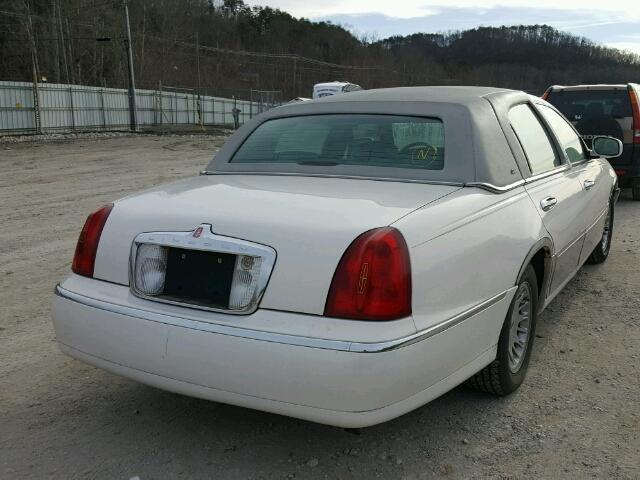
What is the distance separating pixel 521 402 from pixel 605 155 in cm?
283

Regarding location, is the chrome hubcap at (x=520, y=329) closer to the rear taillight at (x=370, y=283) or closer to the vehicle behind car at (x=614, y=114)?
the rear taillight at (x=370, y=283)

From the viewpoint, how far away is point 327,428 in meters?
2.87

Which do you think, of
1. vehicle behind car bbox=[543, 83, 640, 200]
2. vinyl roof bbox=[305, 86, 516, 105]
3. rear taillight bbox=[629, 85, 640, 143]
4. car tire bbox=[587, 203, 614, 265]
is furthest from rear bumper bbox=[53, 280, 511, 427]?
rear taillight bbox=[629, 85, 640, 143]

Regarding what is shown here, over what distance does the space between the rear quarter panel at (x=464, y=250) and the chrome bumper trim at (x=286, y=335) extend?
0.10 ft

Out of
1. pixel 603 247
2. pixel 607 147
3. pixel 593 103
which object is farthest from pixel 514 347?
pixel 593 103

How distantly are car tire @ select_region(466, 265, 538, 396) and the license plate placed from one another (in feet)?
4.38

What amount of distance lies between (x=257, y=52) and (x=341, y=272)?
300 ft

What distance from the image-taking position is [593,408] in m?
3.06

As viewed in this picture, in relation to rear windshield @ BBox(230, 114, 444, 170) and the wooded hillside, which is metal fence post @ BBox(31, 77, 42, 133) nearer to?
the wooded hillside

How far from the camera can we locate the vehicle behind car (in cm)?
896

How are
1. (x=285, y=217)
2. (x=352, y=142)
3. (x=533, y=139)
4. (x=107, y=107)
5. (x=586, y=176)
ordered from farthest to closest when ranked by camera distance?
1. (x=107, y=107)
2. (x=586, y=176)
3. (x=533, y=139)
4. (x=352, y=142)
5. (x=285, y=217)

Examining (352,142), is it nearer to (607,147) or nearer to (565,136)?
(565,136)

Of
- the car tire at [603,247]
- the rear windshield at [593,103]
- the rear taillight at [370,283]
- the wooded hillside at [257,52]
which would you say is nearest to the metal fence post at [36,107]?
the wooded hillside at [257,52]

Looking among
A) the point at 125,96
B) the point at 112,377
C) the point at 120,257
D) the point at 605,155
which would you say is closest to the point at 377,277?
the point at 120,257
